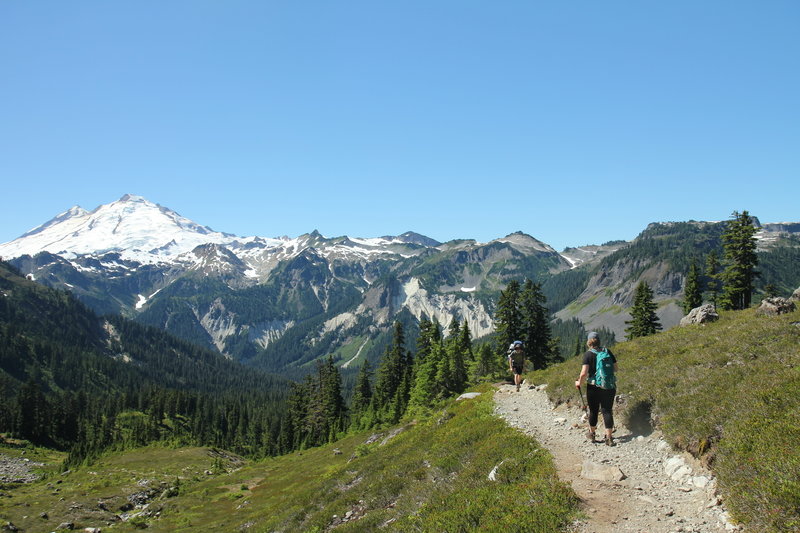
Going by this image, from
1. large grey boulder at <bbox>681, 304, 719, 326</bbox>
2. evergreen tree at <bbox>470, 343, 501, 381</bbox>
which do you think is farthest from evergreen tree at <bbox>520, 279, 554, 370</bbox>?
large grey boulder at <bbox>681, 304, 719, 326</bbox>

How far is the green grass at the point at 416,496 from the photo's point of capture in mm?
11578

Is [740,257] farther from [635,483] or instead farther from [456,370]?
→ [635,483]

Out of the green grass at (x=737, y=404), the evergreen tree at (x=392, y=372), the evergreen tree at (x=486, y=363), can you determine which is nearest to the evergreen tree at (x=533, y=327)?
the evergreen tree at (x=486, y=363)

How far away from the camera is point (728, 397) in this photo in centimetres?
1341

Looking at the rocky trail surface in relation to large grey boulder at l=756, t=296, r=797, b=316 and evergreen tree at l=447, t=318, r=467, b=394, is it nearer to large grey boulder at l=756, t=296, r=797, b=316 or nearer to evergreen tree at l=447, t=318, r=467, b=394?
large grey boulder at l=756, t=296, r=797, b=316

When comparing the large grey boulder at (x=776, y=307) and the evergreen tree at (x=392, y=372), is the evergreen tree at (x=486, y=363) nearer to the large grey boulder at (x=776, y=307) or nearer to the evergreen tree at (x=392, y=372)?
the evergreen tree at (x=392, y=372)

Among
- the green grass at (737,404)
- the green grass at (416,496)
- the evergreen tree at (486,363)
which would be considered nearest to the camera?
the green grass at (737,404)

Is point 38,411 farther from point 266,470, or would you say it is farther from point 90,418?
point 266,470

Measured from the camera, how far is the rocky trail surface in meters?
9.80

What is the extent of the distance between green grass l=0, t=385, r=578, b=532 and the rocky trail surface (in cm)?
70

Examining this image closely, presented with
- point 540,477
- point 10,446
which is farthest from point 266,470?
point 10,446

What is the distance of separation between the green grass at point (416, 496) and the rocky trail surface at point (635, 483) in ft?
2.30

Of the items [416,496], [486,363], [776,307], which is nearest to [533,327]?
[486,363]

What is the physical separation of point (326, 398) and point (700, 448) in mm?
81841
